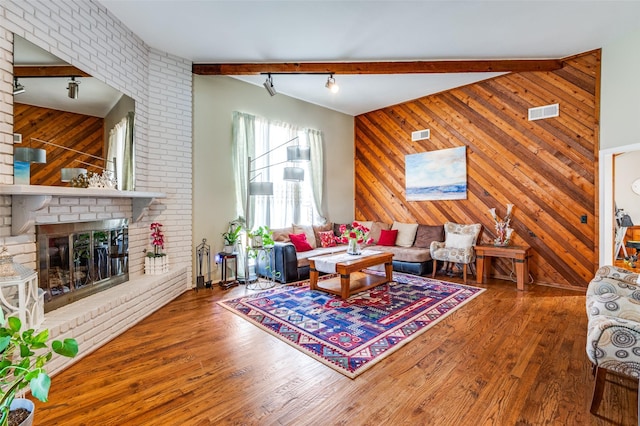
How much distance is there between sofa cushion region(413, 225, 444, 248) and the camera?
5.47 metres

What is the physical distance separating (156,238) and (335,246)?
118 inches

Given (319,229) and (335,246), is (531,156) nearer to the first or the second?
(335,246)

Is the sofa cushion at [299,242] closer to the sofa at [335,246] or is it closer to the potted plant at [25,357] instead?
the sofa at [335,246]

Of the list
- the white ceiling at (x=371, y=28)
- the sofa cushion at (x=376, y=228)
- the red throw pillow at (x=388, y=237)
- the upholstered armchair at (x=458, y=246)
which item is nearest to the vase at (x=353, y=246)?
the upholstered armchair at (x=458, y=246)

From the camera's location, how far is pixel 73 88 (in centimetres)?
274

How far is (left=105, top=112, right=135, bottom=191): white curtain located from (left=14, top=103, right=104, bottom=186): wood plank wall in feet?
0.45

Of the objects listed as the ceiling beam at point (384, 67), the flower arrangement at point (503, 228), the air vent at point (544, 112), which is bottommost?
the flower arrangement at point (503, 228)

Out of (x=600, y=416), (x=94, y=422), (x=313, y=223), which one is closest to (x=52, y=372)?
(x=94, y=422)

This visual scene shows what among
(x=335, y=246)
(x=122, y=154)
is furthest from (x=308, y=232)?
(x=122, y=154)

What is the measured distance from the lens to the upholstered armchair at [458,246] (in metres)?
4.77

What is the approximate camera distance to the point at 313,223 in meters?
6.12

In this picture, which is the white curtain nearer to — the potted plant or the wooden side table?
the potted plant

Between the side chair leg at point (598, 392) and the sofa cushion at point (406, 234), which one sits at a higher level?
the sofa cushion at point (406, 234)

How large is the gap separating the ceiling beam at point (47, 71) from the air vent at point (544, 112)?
5688mm
